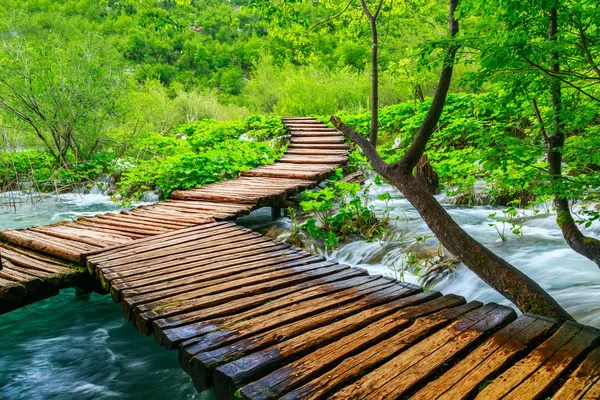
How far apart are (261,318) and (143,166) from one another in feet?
27.3

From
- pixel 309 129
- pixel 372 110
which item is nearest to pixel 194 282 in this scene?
pixel 372 110

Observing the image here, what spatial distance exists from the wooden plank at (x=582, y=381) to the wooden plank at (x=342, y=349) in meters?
0.79

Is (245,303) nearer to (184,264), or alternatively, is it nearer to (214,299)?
(214,299)

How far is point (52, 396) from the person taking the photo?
3.40 meters

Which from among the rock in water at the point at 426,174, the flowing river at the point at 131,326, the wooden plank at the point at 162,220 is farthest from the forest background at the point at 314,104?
the wooden plank at the point at 162,220

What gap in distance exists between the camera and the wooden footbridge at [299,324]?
86.4 inches

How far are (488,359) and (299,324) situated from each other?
44.8 inches

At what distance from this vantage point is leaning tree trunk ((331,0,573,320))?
9.74 feet

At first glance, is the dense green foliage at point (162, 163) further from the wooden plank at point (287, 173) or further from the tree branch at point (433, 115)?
the tree branch at point (433, 115)

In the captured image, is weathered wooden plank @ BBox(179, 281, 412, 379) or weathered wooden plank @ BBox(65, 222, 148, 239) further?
weathered wooden plank @ BBox(65, 222, 148, 239)

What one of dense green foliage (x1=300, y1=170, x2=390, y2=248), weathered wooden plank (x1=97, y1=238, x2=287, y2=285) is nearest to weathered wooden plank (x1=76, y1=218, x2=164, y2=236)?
weathered wooden plank (x1=97, y1=238, x2=287, y2=285)

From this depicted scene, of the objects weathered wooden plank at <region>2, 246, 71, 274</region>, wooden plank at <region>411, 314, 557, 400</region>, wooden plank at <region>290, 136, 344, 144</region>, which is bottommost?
wooden plank at <region>411, 314, 557, 400</region>

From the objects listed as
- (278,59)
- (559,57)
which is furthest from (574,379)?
(278,59)

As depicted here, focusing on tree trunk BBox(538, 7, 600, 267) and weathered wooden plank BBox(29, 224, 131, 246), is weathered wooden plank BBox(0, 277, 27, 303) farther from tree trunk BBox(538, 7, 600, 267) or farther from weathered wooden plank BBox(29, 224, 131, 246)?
tree trunk BBox(538, 7, 600, 267)
